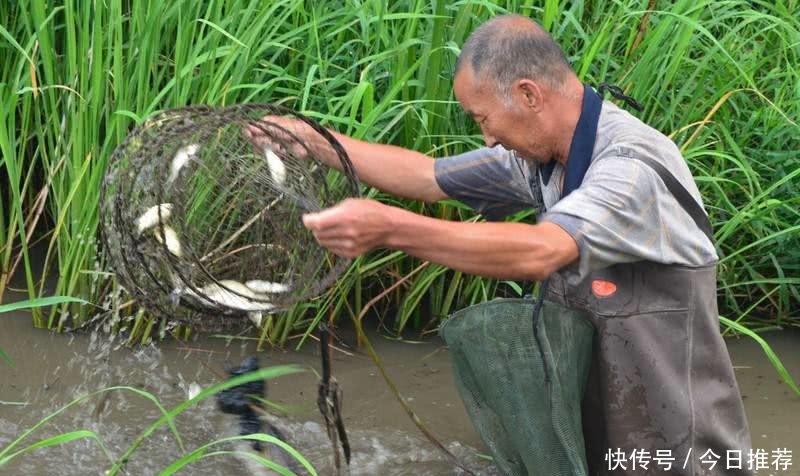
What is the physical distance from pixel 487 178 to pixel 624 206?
0.66 m

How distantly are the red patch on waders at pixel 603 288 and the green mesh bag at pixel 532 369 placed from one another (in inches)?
2.9

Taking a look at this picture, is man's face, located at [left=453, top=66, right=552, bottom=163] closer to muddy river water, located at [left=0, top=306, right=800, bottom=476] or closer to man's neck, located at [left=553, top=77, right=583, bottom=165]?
man's neck, located at [left=553, top=77, right=583, bottom=165]

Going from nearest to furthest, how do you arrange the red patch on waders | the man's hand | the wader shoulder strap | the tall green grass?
the man's hand → the wader shoulder strap → the red patch on waders → the tall green grass

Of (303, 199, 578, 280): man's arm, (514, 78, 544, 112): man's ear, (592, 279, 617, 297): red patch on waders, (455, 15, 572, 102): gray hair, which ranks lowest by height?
(592, 279, 617, 297): red patch on waders

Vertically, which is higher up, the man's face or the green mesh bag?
the man's face

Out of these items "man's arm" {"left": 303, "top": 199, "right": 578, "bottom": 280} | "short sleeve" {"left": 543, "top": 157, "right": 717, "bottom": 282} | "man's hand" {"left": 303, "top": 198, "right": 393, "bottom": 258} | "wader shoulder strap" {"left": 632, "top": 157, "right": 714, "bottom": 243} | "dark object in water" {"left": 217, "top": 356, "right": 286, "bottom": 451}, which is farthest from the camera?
"dark object in water" {"left": 217, "top": 356, "right": 286, "bottom": 451}

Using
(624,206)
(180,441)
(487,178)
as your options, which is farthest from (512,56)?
(180,441)

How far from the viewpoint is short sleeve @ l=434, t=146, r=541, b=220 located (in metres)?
3.27

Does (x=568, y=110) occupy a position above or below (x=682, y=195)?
above

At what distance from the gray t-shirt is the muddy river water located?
0.94m

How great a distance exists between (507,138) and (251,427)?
1180 millimetres

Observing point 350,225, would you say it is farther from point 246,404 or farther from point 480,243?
point 246,404

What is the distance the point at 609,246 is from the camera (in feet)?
8.82

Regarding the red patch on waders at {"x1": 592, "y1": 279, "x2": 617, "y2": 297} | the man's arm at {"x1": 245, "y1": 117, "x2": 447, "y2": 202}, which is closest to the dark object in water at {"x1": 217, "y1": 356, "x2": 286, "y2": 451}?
the man's arm at {"x1": 245, "y1": 117, "x2": 447, "y2": 202}
